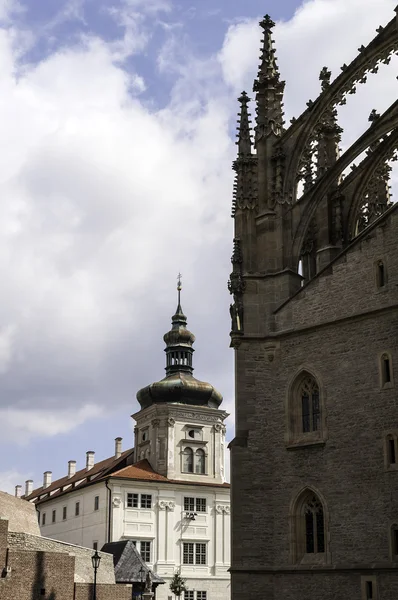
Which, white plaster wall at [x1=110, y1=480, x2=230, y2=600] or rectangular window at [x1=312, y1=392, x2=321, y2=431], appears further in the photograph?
white plaster wall at [x1=110, y1=480, x2=230, y2=600]

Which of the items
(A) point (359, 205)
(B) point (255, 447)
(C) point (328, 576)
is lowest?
(C) point (328, 576)

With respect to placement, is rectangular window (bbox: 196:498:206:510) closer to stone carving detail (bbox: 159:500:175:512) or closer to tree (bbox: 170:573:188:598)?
stone carving detail (bbox: 159:500:175:512)

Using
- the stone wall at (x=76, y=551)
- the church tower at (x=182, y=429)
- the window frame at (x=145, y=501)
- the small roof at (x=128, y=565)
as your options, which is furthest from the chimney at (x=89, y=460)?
the stone wall at (x=76, y=551)

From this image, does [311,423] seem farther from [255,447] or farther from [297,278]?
[297,278]

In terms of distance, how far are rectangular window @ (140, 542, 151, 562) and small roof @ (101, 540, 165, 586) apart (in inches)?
559

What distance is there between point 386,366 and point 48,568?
15.2 m

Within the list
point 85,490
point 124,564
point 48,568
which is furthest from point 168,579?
point 48,568

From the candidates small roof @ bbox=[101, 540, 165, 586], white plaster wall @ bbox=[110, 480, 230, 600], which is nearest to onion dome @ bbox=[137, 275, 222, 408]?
white plaster wall @ bbox=[110, 480, 230, 600]

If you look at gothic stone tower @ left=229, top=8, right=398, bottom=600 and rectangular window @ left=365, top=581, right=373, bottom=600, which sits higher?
gothic stone tower @ left=229, top=8, right=398, bottom=600

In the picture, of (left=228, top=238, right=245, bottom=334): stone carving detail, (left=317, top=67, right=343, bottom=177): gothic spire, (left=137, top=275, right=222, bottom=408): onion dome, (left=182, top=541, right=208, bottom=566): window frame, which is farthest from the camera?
(left=137, top=275, right=222, bottom=408): onion dome

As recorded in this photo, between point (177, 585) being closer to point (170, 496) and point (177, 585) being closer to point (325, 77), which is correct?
point (170, 496)

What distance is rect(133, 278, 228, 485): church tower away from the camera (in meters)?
71.2

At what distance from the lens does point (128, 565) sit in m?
48.9

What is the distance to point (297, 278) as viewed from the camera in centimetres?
3025
